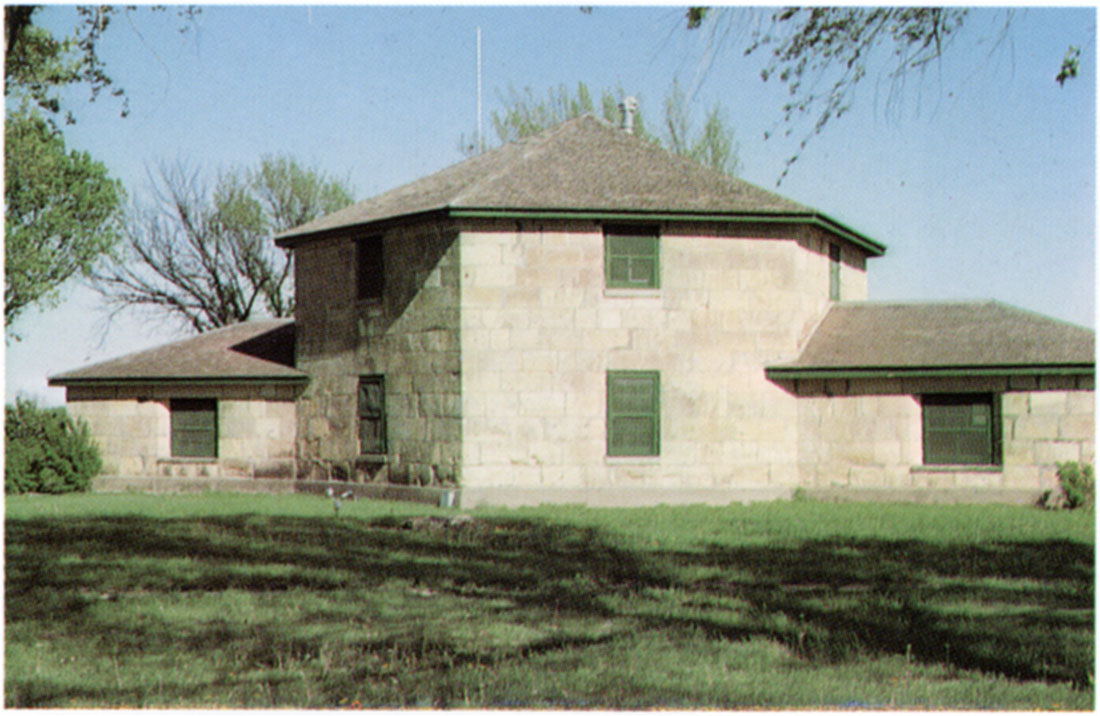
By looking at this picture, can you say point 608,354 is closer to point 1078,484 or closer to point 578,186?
point 578,186

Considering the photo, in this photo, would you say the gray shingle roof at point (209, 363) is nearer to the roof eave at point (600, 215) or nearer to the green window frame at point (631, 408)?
the roof eave at point (600, 215)

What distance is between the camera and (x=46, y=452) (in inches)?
992

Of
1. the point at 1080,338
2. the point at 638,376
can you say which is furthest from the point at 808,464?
the point at 1080,338

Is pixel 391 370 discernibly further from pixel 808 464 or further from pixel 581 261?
pixel 808 464

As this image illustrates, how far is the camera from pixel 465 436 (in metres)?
21.0

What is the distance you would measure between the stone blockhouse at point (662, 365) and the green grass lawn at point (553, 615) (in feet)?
13.8

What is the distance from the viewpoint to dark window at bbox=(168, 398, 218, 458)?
25.6m

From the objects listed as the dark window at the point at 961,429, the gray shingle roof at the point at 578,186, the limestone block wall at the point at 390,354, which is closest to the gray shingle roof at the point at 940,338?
the dark window at the point at 961,429

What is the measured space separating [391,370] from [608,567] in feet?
34.2

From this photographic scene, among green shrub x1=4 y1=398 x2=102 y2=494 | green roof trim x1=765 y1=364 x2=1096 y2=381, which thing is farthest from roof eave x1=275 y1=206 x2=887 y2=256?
green shrub x1=4 y1=398 x2=102 y2=494

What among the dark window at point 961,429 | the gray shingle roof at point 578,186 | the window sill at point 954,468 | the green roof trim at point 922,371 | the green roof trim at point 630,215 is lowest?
the window sill at point 954,468

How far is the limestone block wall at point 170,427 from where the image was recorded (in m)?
25.1

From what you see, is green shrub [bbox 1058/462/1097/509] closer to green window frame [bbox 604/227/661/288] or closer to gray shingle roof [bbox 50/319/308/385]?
green window frame [bbox 604/227/661/288]

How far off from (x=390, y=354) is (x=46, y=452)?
813cm
